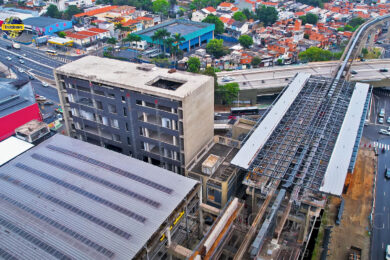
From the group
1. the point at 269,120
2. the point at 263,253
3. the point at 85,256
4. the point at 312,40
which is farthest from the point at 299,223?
the point at 312,40

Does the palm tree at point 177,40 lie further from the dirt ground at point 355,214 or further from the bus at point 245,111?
the dirt ground at point 355,214

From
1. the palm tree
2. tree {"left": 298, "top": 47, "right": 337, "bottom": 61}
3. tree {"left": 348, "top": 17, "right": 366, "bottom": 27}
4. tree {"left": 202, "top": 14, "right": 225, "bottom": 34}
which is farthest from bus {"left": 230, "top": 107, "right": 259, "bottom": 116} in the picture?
tree {"left": 348, "top": 17, "right": 366, "bottom": 27}

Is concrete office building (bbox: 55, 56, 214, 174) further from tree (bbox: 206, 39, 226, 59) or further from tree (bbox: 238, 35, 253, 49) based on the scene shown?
tree (bbox: 238, 35, 253, 49)

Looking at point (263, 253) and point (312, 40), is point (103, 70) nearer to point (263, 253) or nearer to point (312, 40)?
point (263, 253)

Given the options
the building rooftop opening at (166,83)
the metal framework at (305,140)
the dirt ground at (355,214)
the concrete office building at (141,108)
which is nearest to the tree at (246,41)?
the metal framework at (305,140)

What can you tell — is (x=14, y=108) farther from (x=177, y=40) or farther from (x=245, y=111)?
(x=177, y=40)

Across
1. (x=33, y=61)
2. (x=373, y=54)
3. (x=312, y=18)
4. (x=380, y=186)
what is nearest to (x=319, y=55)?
(x=373, y=54)
